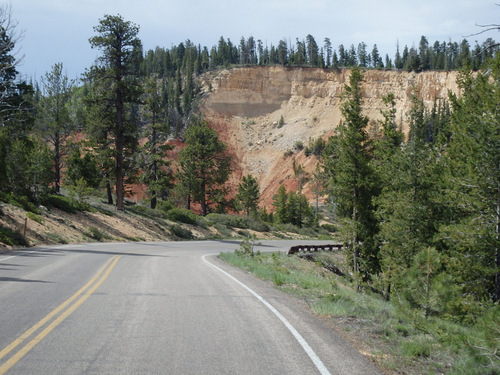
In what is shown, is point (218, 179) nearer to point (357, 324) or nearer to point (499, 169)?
point (499, 169)

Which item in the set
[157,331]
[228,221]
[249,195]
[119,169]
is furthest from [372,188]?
[249,195]

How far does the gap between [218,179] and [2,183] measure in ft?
101

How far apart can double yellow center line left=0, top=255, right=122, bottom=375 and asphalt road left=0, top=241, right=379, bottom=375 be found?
0.01 meters

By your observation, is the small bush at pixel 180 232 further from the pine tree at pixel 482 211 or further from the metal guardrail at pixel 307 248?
the pine tree at pixel 482 211

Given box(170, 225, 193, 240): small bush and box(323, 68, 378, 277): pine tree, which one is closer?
box(323, 68, 378, 277): pine tree

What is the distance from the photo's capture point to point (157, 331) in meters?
6.38

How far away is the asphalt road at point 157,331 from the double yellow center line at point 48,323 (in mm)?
12

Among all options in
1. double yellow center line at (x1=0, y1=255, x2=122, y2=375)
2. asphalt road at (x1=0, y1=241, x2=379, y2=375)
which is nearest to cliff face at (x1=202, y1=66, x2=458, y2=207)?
asphalt road at (x1=0, y1=241, x2=379, y2=375)

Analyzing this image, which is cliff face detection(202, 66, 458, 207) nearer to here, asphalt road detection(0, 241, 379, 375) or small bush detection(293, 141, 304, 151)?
small bush detection(293, 141, 304, 151)

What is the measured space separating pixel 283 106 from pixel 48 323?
107 m

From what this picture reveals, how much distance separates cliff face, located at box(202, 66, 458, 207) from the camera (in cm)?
9894

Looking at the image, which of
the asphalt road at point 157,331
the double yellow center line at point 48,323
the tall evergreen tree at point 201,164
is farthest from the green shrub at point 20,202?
the tall evergreen tree at point 201,164

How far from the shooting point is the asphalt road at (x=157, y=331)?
500 cm

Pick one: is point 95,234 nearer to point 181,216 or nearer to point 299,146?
point 181,216
